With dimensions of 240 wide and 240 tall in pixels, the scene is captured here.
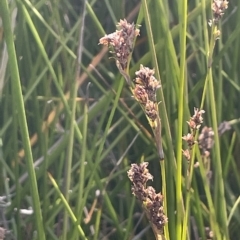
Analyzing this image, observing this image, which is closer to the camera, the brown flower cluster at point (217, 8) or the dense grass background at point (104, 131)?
the brown flower cluster at point (217, 8)

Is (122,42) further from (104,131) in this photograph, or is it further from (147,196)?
(104,131)

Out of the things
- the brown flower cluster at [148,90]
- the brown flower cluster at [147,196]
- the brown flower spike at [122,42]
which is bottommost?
the brown flower cluster at [147,196]

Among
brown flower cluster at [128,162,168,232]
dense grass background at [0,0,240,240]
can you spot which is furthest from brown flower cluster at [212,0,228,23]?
brown flower cluster at [128,162,168,232]

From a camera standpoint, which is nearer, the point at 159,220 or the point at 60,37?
the point at 159,220

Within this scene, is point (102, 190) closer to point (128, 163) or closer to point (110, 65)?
point (128, 163)

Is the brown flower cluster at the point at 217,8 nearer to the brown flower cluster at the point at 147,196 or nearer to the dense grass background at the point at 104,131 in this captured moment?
the dense grass background at the point at 104,131

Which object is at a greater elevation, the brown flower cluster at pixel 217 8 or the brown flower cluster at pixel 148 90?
the brown flower cluster at pixel 217 8

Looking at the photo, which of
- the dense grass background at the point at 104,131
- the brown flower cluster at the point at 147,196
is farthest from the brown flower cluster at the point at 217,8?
the brown flower cluster at the point at 147,196

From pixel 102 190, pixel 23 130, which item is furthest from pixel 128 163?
pixel 23 130
